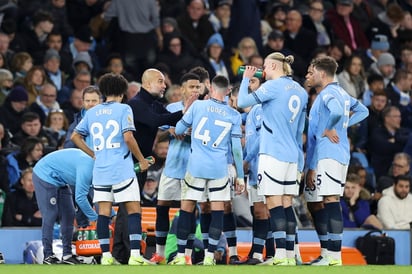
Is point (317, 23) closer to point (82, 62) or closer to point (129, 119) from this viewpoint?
point (82, 62)

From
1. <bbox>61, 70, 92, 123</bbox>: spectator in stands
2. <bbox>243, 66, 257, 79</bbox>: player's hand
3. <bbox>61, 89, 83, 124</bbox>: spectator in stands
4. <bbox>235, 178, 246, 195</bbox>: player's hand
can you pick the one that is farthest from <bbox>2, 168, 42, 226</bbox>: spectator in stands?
<bbox>243, 66, 257, 79</bbox>: player's hand

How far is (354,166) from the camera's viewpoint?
23344 mm

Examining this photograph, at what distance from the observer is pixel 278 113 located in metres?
16.9

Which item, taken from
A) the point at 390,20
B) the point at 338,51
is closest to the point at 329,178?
the point at 338,51

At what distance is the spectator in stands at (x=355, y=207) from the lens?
22172 mm

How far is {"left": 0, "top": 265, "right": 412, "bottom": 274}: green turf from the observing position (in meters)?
15.4

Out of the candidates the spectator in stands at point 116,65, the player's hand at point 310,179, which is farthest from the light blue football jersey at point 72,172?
the spectator in stands at point 116,65

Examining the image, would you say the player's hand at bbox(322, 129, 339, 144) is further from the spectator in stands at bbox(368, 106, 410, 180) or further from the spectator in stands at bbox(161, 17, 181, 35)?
the spectator in stands at bbox(161, 17, 181, 35)

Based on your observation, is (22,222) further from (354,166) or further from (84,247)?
(354,166)

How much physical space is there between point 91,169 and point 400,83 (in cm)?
1034

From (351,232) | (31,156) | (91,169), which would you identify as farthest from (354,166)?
(91,169)

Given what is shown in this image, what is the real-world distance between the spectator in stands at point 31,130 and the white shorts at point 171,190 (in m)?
4.33

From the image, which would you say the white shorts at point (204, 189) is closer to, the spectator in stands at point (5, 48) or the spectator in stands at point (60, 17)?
the spectator in stands at point (5, 48)

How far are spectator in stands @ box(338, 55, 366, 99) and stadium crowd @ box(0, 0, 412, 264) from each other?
0.02 meters
